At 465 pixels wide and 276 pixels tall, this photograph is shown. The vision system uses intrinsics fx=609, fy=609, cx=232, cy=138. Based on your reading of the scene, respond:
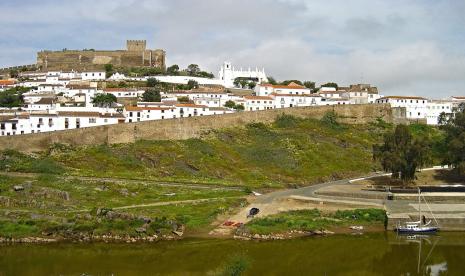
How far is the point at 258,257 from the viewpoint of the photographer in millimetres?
28469

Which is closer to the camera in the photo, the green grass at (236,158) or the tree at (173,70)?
the green grass at (236,158)

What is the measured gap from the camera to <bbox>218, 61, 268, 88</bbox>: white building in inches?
3517

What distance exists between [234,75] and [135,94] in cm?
2350

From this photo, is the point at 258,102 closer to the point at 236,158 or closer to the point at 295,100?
the point at 295,100

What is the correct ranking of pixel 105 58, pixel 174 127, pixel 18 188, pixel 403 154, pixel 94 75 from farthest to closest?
1. pixel 105 58
2. pixel 94 75
3. pixel 174 127
4. pixel 403 154
5. pixel 18 188

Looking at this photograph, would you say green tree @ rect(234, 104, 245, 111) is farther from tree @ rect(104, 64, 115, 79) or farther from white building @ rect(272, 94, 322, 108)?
tree @ rect(104, 64, 115, 79)

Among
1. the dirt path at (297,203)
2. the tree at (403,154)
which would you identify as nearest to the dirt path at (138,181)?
the dirt path at (297,203)

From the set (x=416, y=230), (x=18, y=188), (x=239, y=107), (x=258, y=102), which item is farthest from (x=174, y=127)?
(x=416, y=230)

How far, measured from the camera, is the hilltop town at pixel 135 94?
5466 centimetres

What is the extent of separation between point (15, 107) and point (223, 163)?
24271 millimetres

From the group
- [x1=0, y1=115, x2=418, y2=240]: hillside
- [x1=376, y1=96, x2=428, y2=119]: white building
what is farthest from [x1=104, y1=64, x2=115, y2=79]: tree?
[x1=376, y1=96, x2=428, y2=119]: white building

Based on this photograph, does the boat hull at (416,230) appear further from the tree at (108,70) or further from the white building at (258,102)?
the tree at (108,70)

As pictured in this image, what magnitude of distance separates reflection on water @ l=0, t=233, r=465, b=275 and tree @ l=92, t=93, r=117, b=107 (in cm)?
3401

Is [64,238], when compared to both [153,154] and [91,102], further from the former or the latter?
[91,102]
